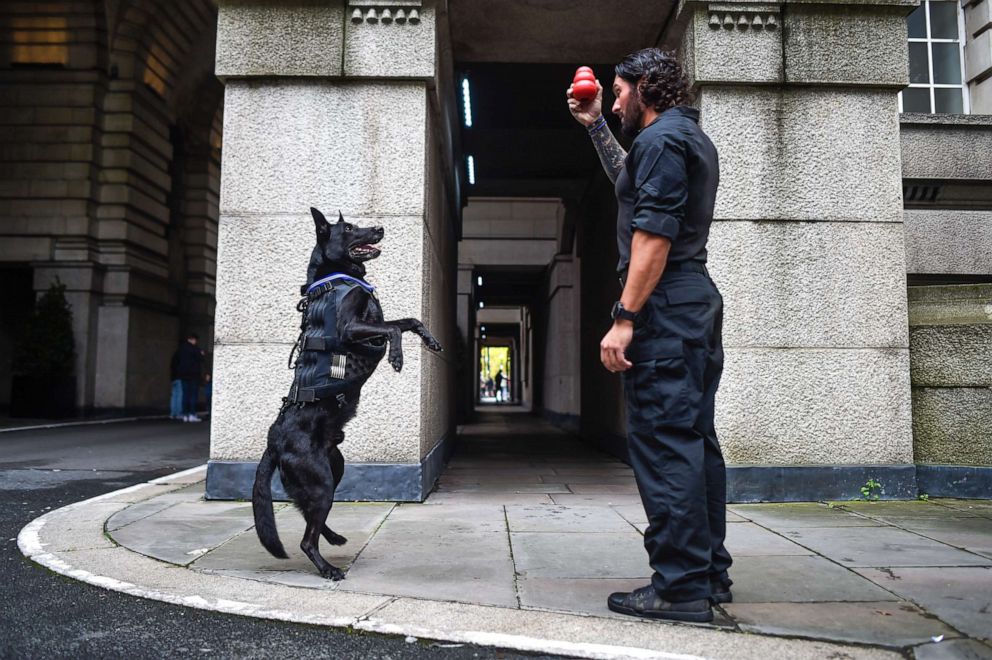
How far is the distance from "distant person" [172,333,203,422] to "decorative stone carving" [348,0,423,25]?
1287 centimetres

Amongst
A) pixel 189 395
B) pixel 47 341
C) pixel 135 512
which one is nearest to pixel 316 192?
pixel 135 512

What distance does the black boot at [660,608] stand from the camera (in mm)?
2809

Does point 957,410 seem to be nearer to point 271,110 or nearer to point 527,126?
point 271,110

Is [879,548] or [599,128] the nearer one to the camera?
[599,128]

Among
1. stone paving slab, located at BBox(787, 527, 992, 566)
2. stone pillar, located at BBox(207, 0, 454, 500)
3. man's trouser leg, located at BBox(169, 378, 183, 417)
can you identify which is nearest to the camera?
stone paving slab, located at BBox(787, 527, 992, 566)

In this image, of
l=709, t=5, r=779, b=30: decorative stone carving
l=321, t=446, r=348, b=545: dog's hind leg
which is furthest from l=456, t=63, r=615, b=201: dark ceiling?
l=321, t=446, r=348, b=545: dog's hind leg

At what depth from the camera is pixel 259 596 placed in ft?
10.3

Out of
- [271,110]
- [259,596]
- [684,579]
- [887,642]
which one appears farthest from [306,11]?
[887,642]

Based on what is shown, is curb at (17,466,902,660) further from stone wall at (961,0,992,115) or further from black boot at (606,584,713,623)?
stone wall at (961,0,992,115)

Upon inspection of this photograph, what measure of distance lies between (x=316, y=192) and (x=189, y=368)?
12693mm

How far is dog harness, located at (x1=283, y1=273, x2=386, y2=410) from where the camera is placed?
3533mm

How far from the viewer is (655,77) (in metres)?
3.13

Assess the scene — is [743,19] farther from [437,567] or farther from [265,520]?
[265,520]

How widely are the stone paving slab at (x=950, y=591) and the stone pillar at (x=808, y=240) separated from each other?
7.44 feet
